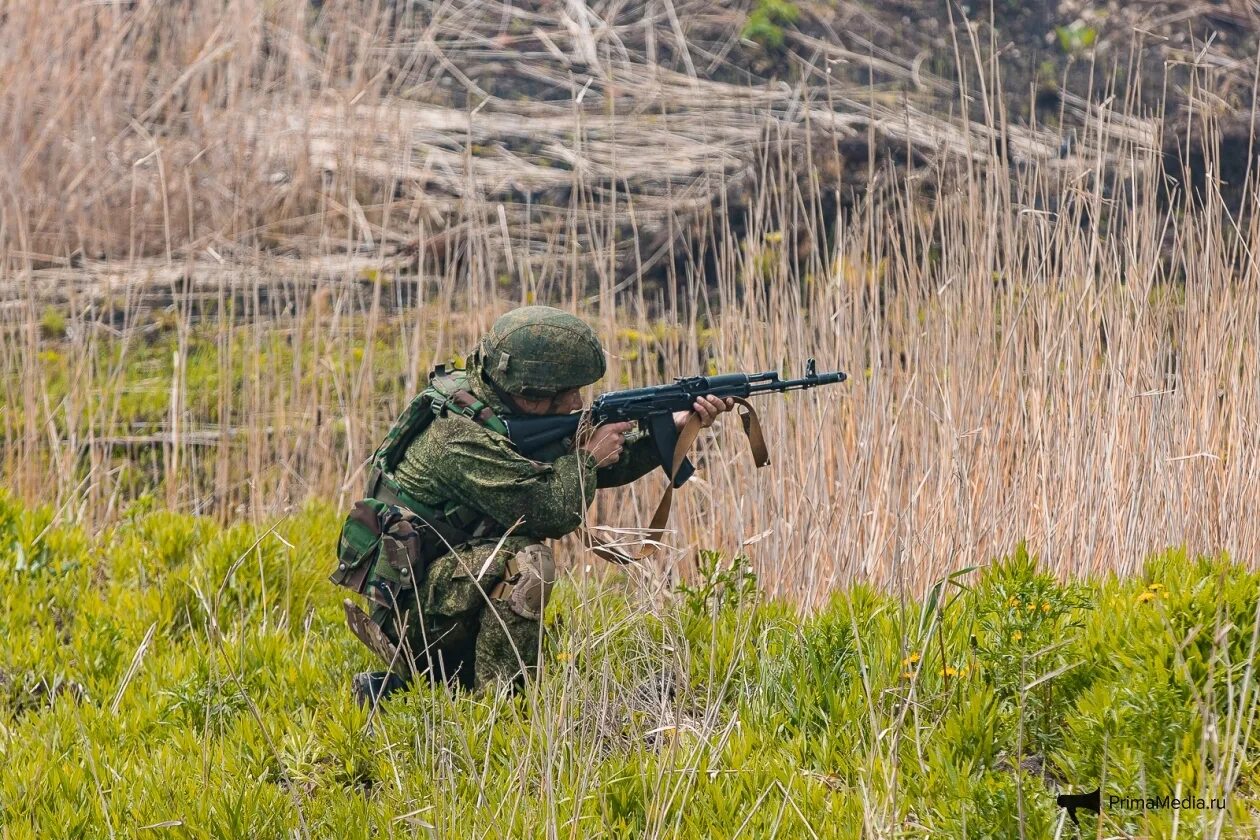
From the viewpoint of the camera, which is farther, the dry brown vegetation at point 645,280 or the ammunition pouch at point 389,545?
the dry brown vegetation at point 645,280

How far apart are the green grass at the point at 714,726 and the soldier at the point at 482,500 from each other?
0.21 m

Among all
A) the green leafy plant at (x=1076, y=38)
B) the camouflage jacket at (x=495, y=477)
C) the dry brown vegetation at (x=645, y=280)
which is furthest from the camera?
the green leafy plant at (x=1076, y=38)

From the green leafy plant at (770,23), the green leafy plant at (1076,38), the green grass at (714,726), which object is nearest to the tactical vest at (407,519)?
the green grass at (714,726)

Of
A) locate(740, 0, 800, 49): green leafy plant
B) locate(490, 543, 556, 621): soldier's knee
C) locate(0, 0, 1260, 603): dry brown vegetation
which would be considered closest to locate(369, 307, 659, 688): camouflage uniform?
locate(490, 543, 556, 621): soldier's knee

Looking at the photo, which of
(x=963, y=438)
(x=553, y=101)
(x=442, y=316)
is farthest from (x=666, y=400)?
(x=553, y=101)

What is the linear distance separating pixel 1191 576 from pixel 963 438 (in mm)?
1384

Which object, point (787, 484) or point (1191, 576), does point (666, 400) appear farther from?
point (1191, 576)

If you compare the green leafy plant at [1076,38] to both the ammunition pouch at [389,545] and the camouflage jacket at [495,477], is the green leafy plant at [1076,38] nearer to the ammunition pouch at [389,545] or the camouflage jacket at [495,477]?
the camouflage jacket at [495,477]

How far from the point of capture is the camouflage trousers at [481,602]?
12.0 ft

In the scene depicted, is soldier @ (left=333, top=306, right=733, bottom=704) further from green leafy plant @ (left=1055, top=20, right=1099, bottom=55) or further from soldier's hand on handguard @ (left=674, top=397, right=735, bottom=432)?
green leafy plant @ (left=1055, top=20, right=1099, bottom=55)

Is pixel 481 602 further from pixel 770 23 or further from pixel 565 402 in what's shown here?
pixel 770 23

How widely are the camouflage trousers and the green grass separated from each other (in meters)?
0.18

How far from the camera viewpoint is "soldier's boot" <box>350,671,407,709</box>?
374cm

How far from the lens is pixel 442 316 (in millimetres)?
5668
